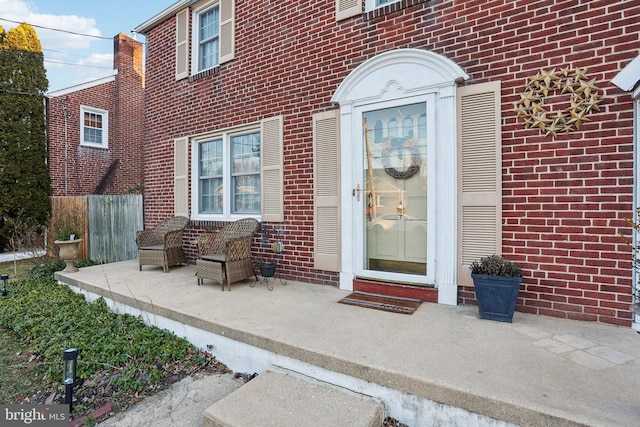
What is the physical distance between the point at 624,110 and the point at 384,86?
2239 millimetres

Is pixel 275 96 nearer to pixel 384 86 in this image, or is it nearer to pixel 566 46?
pixel 384 86

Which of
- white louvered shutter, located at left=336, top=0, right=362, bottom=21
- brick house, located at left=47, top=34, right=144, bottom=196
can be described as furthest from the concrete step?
brick house, located at left=47, top=34, right=144, bottom=196

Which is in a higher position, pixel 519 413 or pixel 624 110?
pixel 624 110

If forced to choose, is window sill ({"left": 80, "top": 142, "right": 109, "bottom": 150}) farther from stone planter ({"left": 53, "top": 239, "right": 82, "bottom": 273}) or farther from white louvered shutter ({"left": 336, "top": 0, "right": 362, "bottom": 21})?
white louvered shutter ({"left": 336, "top": 0, "right": 362, "bottom": 21})

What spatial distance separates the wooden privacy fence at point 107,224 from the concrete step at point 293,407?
241 inches

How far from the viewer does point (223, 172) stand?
5.70 m

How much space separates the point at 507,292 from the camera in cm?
297

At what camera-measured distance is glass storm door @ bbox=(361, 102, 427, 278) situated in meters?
3.82

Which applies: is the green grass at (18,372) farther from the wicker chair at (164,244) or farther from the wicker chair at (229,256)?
the wicker chair at (164,244)

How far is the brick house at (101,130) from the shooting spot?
10.3 meters

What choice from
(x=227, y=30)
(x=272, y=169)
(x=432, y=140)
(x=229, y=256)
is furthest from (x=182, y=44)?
(x=432, y=140)

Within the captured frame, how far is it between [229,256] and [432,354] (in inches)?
111

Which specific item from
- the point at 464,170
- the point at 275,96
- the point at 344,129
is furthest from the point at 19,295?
the point at 464,170

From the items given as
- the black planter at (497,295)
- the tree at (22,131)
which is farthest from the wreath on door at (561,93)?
the tree at (22,131)
